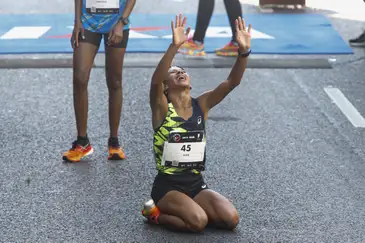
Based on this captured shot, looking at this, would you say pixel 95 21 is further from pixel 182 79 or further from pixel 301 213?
pixel 301 213

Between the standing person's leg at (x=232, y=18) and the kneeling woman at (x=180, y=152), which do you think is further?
the standing person's leg at (x=232, y=18)

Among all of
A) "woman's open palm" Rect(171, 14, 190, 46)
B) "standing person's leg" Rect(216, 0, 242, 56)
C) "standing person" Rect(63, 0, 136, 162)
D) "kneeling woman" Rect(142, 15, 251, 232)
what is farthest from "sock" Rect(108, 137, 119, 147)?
"standing person's leg" Rect(216, 0, 242, 56)

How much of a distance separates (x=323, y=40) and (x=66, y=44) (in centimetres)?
344

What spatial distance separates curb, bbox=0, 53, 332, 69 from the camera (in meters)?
10.8

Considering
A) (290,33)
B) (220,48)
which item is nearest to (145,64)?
(220,48)

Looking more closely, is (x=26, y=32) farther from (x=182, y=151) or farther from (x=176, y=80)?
(x=182, y=151)

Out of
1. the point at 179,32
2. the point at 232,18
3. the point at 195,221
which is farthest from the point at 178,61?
the point at 195,221

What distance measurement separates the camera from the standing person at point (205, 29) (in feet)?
36.0

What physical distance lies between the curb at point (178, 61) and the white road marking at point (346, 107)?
1138 millimetres

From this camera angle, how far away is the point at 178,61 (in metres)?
10.9

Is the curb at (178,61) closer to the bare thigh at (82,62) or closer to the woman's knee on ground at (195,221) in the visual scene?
the bare thigh at (82,62)

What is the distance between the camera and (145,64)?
10805mm

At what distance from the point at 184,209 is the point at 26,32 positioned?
23.0 ft

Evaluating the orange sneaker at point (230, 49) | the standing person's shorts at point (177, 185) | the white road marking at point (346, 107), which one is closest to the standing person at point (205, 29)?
Answer: the orange sneaker at point (230, 49)
